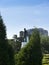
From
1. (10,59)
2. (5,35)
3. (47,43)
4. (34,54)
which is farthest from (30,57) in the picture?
(47,43)

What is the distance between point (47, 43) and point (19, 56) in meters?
63.5

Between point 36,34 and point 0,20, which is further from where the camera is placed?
point 36,34

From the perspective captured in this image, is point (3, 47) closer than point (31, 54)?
Yes

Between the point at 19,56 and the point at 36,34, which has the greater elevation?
the point at 36,34

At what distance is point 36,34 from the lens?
61.3ft

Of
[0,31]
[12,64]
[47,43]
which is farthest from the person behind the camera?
[47,43]

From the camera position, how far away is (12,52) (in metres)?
15.7

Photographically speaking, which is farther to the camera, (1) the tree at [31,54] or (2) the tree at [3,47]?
(1) the tree at [31,54]

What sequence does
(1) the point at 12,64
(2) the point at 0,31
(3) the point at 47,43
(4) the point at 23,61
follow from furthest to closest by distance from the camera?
(3) the point at 47,43
(4) the point at 23,61
(1) the point at 12,64
(2) the point at 0,31

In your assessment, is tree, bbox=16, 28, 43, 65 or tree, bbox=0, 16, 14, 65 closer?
tree, bbox=0, 16, 14, 65

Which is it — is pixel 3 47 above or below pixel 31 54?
above

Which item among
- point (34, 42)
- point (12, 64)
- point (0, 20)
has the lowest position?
point (12, 64)

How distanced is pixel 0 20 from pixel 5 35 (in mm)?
938

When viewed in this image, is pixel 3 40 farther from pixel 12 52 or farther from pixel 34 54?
pixel 34 54
